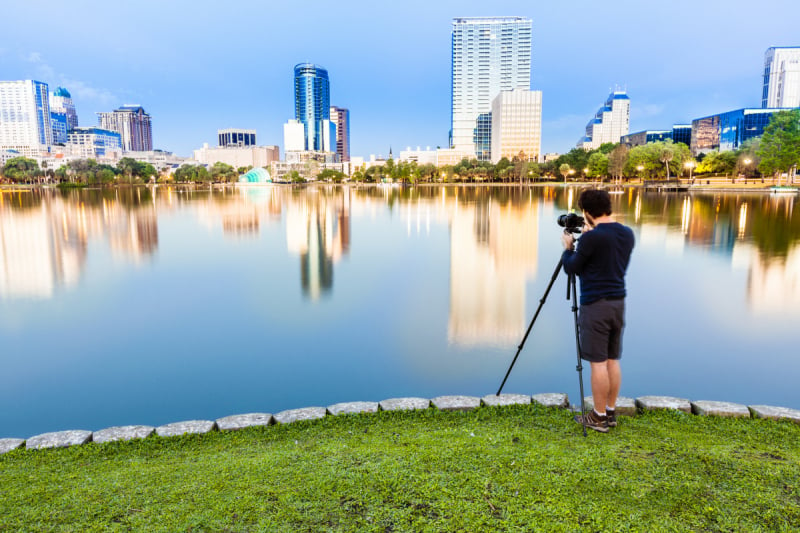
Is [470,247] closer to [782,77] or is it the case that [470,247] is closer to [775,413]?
[775,413]

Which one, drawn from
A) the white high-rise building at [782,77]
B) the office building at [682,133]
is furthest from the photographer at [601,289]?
the white high-rise building at [782,77]

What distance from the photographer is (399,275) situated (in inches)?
523

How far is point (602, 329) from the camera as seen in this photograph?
439 centimetres

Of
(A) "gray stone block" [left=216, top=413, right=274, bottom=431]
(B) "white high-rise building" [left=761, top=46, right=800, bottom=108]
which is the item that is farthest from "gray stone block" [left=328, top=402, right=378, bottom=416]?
(B) "white high-rise building" [left=761, top=46, right=800, bottom=108]

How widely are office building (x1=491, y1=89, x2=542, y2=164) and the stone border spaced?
154 meters

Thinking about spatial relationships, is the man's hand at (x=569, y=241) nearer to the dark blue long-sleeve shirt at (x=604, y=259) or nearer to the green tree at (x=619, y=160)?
the dark blue long-sleeve shirt at (x=604, y=259)

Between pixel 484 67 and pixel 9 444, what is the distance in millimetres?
192075

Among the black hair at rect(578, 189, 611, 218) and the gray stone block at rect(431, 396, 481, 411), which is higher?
the black hair at rect(578, 189, 611, 218)

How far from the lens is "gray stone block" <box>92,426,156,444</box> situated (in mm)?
4695

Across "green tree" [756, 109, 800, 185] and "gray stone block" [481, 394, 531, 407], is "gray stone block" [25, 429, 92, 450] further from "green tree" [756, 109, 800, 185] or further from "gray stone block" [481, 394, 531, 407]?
"green tree" [756, 109, 800, 185]

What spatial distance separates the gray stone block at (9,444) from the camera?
15.1ft

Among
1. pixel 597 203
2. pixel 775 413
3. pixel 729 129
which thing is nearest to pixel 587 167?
pixel 729 129

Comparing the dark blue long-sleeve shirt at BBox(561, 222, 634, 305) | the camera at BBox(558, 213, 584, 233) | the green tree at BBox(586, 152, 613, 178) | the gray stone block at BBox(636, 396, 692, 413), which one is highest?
the green tree at BBox(586, 152, 613, 178)

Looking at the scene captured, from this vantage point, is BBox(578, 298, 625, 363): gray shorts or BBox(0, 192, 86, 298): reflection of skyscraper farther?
BBox(0, 192, 86, 298): reflection of skyscraper
